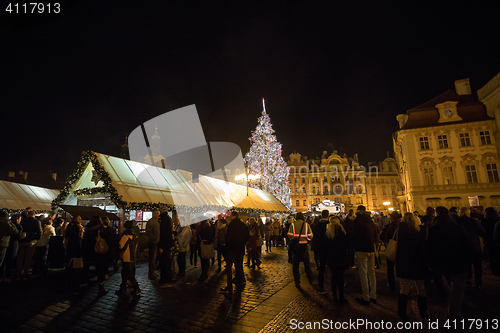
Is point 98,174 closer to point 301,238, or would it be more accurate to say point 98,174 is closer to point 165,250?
point 165,250

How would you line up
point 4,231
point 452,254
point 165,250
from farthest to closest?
point 165,250 < point 4,231 < point 452,254

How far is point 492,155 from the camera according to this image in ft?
87.0

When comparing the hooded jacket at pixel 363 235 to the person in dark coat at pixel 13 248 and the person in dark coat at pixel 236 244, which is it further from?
the person in dark coat at pixel 13 248

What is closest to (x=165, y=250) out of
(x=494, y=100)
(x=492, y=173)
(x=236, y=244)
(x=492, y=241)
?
(x=236, y=244)

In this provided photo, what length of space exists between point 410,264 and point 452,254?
0.63 meters

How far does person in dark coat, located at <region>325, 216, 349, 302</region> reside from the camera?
225 inches

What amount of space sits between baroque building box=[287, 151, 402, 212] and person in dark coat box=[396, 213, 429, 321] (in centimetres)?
5963

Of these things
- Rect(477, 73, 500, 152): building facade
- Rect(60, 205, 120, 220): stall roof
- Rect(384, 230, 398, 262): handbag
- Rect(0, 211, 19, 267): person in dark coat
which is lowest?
Rect(384, 230, 398, 262): handbag

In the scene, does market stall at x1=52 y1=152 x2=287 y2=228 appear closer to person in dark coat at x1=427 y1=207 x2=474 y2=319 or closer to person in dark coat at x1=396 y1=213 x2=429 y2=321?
person in dark coat at x1=396 y1=213 x2=429 y2=321

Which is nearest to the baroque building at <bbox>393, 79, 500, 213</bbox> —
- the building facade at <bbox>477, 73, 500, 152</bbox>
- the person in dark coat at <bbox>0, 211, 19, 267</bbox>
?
the building facade at <bbox>477, 73, 500, 152</bbox>

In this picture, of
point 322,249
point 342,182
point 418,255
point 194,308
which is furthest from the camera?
point 342,182

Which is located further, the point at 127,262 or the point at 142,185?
the point at 142,185

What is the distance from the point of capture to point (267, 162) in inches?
1077

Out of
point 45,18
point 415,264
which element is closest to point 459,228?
point 415,264
